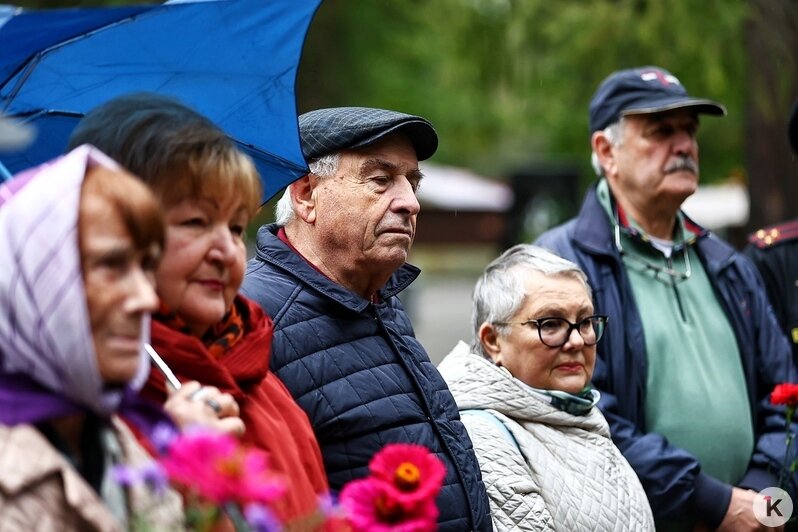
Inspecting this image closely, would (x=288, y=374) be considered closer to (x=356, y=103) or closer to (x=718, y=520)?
(x=718, y=520)

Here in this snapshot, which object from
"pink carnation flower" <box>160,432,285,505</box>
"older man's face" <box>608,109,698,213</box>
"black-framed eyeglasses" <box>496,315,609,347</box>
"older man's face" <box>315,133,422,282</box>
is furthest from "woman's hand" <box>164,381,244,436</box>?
"older man's face" <box>608,109,698,213</box>

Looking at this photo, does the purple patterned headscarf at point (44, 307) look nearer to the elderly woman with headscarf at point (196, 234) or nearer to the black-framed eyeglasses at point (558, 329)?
the elderly woman with headscarf at point (196, 234)

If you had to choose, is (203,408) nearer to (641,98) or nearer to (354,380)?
(354,380)

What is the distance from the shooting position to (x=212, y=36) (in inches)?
119

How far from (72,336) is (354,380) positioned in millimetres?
1440

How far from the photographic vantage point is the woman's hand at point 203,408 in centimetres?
228

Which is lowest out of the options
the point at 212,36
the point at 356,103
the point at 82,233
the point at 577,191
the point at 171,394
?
the point at 577,191

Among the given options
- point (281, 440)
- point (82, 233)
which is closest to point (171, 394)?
point (281, 440)

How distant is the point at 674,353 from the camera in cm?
471

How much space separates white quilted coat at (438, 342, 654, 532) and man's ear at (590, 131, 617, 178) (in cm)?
141

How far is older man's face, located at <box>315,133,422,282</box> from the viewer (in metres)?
3.54

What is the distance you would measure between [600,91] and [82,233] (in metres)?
3.77

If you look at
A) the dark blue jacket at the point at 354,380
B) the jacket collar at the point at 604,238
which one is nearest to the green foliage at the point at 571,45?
the jacket collar at the point at 604,238

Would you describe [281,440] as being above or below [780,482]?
above
